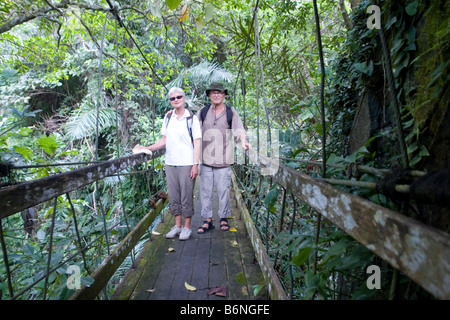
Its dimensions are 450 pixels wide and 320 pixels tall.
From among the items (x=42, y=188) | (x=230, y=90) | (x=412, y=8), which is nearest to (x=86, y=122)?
(x=230, y=90)

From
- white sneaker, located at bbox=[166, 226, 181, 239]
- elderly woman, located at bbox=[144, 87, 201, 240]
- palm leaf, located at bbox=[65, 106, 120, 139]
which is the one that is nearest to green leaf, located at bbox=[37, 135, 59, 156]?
elderly woman, located at bbox=[144, 87, 201, 240]

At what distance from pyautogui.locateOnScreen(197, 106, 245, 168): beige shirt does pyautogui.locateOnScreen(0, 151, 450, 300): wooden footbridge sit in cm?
47

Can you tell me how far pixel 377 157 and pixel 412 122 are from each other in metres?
0.28

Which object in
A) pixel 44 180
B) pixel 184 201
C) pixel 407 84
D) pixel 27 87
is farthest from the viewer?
pixel 27 87

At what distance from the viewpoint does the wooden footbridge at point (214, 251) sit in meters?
0.43

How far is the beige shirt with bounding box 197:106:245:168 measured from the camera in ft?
7.77

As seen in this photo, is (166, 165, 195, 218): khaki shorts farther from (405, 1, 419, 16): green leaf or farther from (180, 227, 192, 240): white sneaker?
(405, 1, 419, 16): green leaf

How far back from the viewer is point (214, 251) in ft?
6.90

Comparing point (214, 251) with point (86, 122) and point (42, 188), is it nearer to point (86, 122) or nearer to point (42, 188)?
point (42, 188)

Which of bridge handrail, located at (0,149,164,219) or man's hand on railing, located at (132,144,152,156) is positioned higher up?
man's hand on railing, located at (132,144,152,156)

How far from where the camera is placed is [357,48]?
4.06ft

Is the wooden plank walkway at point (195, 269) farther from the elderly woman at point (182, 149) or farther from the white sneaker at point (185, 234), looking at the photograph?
the elderly woman at point (182, 149)

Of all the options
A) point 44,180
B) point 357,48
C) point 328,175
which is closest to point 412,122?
point 328,175
